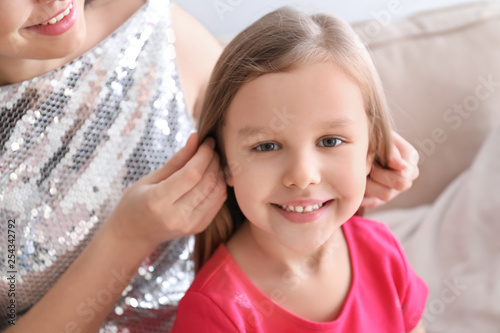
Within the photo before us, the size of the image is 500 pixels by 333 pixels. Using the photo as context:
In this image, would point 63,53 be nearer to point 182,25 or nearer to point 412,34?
point 182,25

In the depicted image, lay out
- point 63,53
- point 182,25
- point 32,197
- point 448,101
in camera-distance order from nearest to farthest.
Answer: point 63,53 → point 32,197 → point 182,25 → point 448,101

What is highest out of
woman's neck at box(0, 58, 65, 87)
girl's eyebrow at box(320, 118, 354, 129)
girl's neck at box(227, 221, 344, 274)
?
woman's neck at box(0, 58, 65, 87)

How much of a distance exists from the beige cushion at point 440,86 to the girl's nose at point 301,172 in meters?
0.70

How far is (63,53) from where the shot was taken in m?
0.95

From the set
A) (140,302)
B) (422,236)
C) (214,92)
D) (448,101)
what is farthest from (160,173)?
(448,101)

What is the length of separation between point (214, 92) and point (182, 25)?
0.44 meters

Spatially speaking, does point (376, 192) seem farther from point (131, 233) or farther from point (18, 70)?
point (18, 70)

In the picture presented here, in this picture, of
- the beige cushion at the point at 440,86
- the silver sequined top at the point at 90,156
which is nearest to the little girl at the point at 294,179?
the silver sequined top at the point at 90,156

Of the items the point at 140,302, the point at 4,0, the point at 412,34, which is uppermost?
the point at 4,0

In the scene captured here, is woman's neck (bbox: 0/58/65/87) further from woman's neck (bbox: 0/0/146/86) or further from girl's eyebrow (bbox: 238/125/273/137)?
girl's eyebrow (bbox: 238/125/273/137)

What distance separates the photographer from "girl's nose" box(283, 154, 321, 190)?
82 centimetres

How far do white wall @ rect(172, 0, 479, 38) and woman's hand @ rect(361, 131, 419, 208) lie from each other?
576mm

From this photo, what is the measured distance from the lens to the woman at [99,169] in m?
0.94

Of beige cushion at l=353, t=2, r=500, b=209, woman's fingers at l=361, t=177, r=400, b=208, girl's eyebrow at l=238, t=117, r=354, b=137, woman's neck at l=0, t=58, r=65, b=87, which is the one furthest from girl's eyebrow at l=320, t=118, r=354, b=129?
beige cushion at l=353, t=2, r=500, b=209
